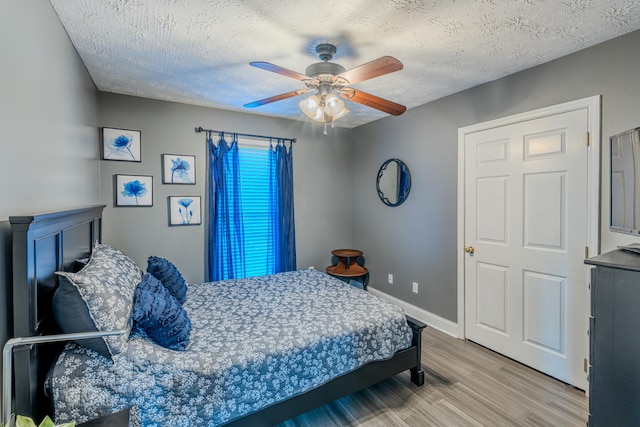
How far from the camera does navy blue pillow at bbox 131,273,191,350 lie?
5.17ft

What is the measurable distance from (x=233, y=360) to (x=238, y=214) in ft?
7.37

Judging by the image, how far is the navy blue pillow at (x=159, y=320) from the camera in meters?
1.58

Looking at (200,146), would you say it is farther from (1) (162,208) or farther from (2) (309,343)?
(2) (309,343)

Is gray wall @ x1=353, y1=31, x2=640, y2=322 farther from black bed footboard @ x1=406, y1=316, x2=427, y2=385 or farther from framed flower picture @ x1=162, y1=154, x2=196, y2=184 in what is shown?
framed flower picture @ x1=162, y1=154, x2=196, y2=184

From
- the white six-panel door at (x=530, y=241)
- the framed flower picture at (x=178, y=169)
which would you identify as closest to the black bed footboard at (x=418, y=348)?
the white six-panel door at (x=530, y=241)

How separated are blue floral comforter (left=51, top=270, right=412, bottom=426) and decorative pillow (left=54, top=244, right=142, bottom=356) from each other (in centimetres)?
10

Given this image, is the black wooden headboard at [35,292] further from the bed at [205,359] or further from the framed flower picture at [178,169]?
the framed flower picture at [178,169]

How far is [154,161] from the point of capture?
3236 millimetres

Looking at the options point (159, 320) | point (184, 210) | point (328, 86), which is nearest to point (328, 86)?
point (328, 86)

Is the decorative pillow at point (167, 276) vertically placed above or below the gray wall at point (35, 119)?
below

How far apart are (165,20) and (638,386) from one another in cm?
312

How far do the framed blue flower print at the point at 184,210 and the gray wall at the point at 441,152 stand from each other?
7.46 ft

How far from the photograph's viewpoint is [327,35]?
196 cm

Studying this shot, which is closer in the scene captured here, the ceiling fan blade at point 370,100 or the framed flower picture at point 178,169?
the ceiling fan blade at point 370,100
